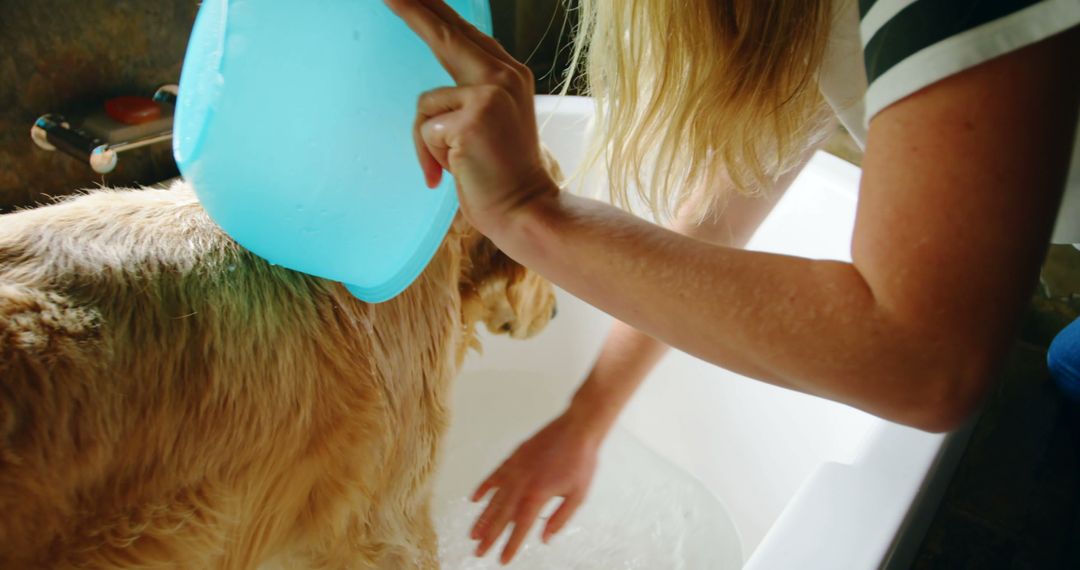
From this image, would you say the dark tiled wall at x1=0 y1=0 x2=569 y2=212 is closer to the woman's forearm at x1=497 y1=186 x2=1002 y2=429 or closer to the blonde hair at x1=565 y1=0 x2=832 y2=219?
the blonde hair at x1=565 y1=0 x2=832 y2=219

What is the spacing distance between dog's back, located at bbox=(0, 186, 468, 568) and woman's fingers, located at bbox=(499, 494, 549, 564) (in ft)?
0.44

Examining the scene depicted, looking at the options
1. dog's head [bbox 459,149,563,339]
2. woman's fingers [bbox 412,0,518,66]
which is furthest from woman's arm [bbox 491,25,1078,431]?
dog's head [bbox 459,149,563,339]

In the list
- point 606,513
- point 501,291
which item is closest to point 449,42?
point 501,291

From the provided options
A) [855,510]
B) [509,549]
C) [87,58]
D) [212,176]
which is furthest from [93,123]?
[855,510]

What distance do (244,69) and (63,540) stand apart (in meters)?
0.39

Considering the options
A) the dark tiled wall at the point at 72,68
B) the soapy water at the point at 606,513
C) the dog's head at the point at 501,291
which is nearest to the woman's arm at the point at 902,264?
the dog's head at the point at 501,291

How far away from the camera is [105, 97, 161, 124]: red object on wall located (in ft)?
3.75

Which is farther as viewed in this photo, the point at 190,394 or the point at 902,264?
the point at 190,394

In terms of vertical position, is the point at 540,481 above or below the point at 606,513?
above

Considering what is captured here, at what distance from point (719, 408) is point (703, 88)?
989 mm

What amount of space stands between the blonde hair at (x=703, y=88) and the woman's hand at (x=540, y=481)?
0.96ft

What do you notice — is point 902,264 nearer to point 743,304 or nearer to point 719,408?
point 743,304

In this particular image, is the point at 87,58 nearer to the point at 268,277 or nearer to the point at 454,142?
the point at 268,277

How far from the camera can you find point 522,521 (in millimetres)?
842
